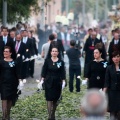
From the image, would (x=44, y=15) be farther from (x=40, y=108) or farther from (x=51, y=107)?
(x=51, y=107)

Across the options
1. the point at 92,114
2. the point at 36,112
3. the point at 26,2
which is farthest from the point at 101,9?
the point at 92,114

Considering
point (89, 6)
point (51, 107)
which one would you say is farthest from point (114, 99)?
point (89, 6)

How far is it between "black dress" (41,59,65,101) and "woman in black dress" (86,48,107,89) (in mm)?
Answer: 550

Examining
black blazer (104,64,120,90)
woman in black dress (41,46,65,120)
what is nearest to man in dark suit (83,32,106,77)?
woman in black dress (41,46,65,120)

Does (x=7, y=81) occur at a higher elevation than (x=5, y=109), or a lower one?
higher

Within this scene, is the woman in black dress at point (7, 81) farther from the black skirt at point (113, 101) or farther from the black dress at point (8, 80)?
the black skirt at point (113, 101)

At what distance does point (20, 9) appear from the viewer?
84.9 feet

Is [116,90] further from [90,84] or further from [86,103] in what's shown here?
[86,103]

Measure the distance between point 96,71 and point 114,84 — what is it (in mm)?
1512

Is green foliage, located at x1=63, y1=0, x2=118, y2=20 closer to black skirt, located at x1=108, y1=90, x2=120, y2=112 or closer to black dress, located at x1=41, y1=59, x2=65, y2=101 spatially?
black dress, located at x1=41, y1=59, x2=65, y2=101

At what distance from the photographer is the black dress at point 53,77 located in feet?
45.6

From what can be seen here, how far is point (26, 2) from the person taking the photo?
2639 centimetres

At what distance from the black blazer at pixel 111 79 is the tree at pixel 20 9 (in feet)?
42.7

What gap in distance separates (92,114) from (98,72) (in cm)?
767
